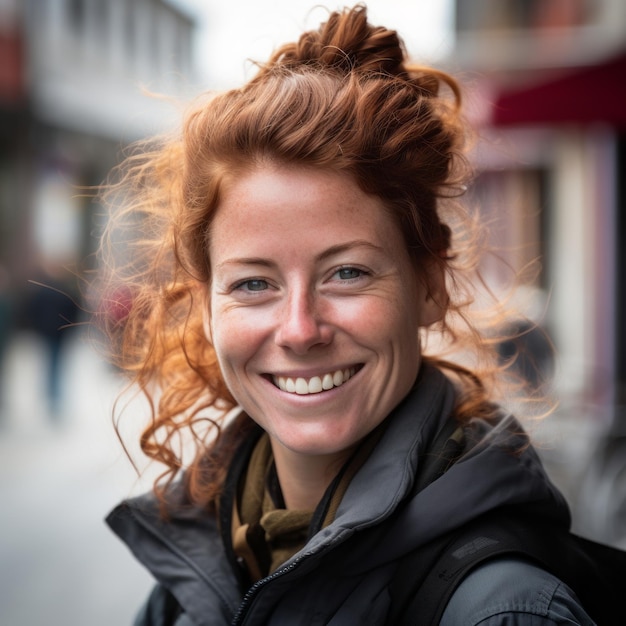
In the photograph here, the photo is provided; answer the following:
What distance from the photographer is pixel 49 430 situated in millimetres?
9969

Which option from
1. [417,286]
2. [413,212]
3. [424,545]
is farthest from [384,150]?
[424,545]

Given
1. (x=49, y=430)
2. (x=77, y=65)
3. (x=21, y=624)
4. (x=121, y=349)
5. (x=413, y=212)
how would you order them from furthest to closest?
(x=77, y=65) → (x=49, y=430) → (x=21, y=624) → (x=121, y=349) → (x=413, y=212)

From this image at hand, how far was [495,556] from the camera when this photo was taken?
1381mm

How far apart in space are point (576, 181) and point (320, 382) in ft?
31.4

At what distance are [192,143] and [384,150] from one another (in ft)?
1.24

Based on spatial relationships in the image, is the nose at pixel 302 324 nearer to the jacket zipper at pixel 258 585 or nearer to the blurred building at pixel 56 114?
the jacket zipper at pixel 258 585

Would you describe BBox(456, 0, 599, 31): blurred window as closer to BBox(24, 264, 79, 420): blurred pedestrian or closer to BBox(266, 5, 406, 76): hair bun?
BBox(24, 264, 79, 420): blurred pedestrian

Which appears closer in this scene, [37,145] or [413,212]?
[413,212]

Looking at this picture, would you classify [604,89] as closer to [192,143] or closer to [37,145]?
[192,143]

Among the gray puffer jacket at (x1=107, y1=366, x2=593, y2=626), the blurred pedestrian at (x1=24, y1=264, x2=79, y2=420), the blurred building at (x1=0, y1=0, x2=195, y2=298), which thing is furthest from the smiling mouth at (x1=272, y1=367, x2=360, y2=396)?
the blurred building at (x1=0, y1=0, x2=195, y2=298)

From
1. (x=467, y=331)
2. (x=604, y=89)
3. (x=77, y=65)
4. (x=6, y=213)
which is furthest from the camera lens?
(x=77, y=65)

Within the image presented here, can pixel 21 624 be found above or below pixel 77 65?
below

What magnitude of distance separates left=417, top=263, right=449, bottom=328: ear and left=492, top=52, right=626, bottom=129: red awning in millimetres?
4776

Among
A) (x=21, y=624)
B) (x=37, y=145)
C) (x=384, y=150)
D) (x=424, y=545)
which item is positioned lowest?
(x=21, y=624)
